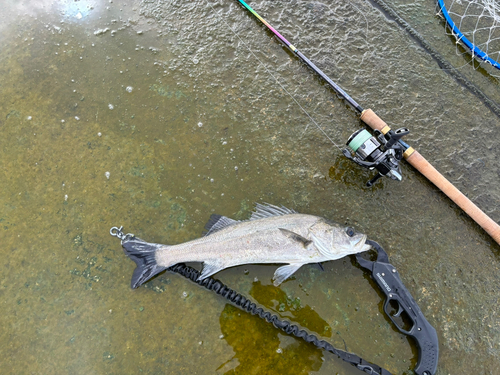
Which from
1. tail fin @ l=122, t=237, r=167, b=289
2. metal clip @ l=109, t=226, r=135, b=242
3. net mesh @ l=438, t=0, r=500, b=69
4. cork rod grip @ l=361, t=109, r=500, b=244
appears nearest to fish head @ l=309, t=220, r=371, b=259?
cork rod grip @ l=361, t=109, r=500, b=244

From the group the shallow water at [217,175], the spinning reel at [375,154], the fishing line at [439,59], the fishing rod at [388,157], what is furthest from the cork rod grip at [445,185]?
the fishing line at [439,59]

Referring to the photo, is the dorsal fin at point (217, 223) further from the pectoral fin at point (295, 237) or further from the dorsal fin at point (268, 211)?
the pectoral fin at point (295, 237)

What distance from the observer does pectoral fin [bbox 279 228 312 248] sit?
9.52 ft

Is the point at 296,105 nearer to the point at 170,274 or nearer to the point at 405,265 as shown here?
the point at 405,265

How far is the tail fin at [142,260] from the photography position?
300cm

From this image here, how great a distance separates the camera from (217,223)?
3.10m

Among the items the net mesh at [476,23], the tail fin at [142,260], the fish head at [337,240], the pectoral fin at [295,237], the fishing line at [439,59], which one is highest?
the net mesh at [476,23]

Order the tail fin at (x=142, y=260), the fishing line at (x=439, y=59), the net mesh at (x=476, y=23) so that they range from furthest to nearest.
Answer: the net mesh at (x=476, y=23) < the fishing line at (x=439, y=59) < the tail fin at (x=142, y=260)

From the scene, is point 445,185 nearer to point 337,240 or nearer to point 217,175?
point 337,240

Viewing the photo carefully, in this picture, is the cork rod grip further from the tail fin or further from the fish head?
the tail fin

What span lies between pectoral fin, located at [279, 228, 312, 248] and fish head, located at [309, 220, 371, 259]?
0.28ft

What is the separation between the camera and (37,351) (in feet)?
9.89

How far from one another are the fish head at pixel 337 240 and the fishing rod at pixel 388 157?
76 centimetres

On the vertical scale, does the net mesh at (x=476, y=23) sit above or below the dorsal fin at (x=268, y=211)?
above
